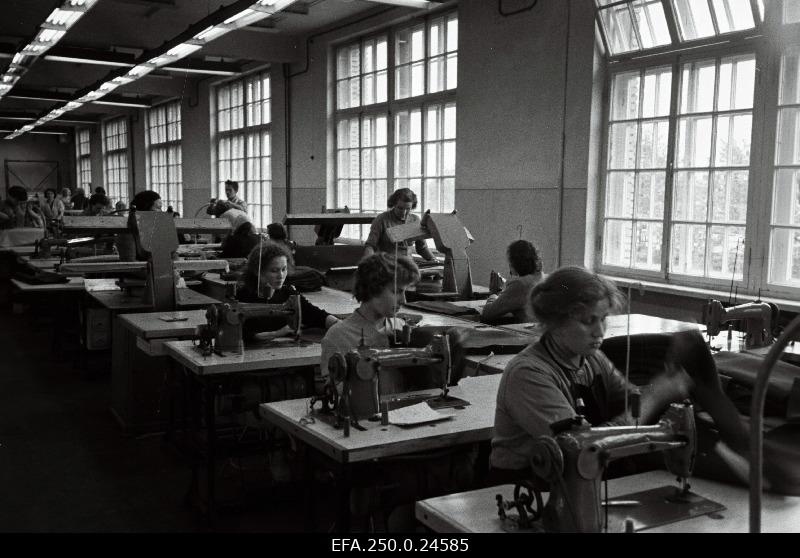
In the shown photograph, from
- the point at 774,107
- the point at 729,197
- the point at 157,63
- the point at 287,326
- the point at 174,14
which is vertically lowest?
the point at 287,326

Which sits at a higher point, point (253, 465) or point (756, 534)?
point (756, 534)

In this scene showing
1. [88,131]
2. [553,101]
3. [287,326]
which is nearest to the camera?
[287,326]

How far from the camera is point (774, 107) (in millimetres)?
4270

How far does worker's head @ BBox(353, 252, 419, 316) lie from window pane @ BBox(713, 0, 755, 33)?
2993 millimetres

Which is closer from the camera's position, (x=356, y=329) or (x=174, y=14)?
(x=356, y=329)

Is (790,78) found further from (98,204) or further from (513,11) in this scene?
(98,204)

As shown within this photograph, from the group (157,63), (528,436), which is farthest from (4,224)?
(528,436)

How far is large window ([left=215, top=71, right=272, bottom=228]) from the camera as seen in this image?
32.5 ft

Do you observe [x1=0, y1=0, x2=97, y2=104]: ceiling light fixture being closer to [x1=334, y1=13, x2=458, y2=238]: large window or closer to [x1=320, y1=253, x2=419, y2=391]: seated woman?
[x1=334, y1=13, x2=458, y2=238]: large window

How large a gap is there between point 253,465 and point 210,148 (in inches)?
335

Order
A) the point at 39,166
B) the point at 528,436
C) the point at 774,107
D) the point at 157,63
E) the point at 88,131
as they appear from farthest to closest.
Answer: the point at 39,166
the point at 88,131
the point at 157,63
the point at 774,107
the point at 528,436

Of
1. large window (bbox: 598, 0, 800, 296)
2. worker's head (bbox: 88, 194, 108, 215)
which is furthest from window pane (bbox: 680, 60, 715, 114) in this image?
worker's head (bbox: 88, 194, 108, 215)

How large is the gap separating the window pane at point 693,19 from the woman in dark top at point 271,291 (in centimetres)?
290

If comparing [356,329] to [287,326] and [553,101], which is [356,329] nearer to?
[287,326]
